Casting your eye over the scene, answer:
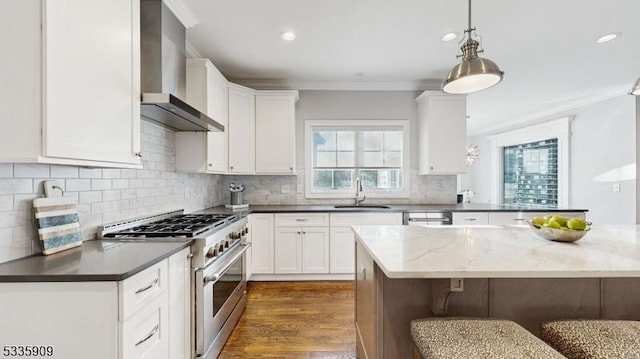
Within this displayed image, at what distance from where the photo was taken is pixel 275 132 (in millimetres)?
3727

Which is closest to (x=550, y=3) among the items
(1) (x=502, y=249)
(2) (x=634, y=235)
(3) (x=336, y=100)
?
(2) (x=634, y=235)

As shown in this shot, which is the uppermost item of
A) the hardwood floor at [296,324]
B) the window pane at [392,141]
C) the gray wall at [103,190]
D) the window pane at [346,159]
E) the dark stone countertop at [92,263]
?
the window pane at [392,141]

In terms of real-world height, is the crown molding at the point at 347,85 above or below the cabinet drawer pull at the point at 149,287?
above

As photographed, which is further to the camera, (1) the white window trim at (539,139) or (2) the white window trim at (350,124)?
(1) the white window trim at (539,139)

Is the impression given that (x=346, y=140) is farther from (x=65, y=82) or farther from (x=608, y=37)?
(x=65, y=82)

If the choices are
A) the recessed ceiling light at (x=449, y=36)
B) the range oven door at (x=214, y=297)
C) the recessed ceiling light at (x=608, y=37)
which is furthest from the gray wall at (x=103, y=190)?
the recessed ceiling light at (x=608, y=37)

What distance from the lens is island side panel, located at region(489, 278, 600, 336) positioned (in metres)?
1.44

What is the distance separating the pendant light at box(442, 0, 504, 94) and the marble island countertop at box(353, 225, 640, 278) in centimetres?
91

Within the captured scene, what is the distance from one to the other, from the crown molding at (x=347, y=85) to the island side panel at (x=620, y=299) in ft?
10.3

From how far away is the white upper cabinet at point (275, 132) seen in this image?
12.2 ft

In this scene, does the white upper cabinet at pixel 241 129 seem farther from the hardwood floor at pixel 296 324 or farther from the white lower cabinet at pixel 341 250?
the hardwood floor at pixel 296 324

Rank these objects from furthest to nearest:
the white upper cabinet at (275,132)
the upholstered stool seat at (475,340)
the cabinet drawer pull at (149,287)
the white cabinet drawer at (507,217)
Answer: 1. the white upper cabinet at (275,132)
2. the white cabinet drawer at (507,217)
3. the cabinet drawer pull at (149,287)
4. the upholstered stool seat at (475,340)

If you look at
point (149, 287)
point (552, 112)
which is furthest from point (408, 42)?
point (552, 112)

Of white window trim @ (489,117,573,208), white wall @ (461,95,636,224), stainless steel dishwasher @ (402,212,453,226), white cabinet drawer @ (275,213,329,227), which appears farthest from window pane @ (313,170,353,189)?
white window trim @ (489,117,573,208)
